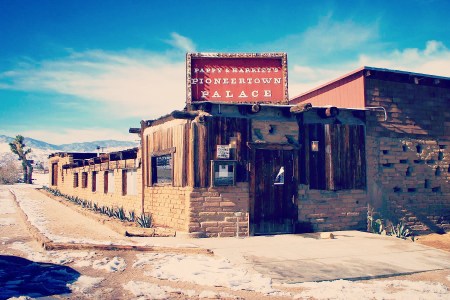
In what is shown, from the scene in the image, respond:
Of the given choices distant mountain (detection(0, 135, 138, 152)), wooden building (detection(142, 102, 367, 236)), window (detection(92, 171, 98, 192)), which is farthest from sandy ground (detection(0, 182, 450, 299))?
distant mountain (detection(0, 135, 138, 152))

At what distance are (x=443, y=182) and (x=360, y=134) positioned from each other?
3.72 metres

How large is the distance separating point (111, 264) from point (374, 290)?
446cm

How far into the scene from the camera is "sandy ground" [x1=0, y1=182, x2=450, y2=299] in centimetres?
521

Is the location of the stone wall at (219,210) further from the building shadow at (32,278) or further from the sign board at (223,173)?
the building shadow at (32,278)

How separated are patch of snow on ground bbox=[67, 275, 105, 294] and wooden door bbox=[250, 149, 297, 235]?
195 inches

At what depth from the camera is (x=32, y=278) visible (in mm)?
5859

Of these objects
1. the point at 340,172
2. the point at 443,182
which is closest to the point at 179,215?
the point at 340,172

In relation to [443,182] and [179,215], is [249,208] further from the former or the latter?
[443,182]

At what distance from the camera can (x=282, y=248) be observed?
8.30 metres

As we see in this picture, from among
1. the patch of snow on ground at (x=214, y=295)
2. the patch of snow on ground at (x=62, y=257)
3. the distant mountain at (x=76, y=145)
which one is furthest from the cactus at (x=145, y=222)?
the distant mountain at (x=76, y=145)

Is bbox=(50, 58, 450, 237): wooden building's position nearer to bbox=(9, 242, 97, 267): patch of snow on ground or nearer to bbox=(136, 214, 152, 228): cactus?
bbox=(136, 214, 152, 228): cactus

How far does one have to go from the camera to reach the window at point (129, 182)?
13.5 metres

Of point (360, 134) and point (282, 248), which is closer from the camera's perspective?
point (282, 248)

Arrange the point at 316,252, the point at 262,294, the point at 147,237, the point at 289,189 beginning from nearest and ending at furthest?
the point at 262,294 < the point at 316,252 < the point at 147,237 < the point at 289,189
